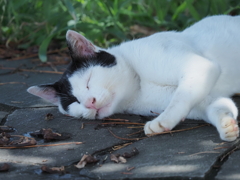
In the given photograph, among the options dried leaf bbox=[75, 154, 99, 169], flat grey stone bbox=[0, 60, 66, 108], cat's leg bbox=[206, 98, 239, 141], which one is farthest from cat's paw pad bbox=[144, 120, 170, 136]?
flat grey stone bbox=[0, 60, 66, 108]

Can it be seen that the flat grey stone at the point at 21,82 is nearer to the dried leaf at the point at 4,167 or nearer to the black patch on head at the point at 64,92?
the black patch on head at the point at 64,92

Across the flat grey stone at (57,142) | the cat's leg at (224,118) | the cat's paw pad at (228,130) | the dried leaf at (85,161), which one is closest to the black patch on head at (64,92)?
the flat grey stone at (57,142)

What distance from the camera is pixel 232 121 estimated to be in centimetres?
200

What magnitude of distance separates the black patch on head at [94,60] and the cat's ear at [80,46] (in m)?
0.02

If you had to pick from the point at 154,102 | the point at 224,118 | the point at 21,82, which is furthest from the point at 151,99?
the point at 21,82

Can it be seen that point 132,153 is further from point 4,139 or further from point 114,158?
point 4,139

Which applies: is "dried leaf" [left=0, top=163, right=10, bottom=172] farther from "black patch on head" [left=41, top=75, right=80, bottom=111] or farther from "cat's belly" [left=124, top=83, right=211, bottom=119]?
"cat's belly" [left=124, top=83, right=211, bottom=119]

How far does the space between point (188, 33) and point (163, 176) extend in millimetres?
1508

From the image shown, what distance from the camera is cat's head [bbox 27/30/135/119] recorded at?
2424mm

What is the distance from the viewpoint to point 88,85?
246 cm

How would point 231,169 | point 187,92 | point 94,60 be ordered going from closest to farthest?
point 231,169 < point 187,92 < point 94,60

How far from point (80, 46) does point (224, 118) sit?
113cm

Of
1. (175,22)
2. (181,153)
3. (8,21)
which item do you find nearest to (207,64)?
(181,153)

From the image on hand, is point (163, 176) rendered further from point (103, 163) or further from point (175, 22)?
point (175, 22)
